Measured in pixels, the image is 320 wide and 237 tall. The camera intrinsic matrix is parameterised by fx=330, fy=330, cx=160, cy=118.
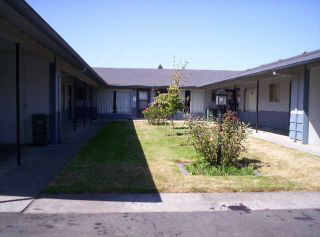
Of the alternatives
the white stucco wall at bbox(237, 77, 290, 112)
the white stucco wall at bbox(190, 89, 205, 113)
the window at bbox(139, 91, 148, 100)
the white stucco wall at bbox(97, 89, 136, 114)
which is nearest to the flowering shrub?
the white stucco wall at bbox(237, 77, 290, 112)

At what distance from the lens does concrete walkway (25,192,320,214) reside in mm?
5016

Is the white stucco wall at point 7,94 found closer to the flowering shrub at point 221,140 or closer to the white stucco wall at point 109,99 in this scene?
the flowering shrub at point 221,140

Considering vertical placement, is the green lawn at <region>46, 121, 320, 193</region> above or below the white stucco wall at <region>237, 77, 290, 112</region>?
below

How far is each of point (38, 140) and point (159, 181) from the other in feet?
Result: 20.1

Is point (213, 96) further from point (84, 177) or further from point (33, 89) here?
point (84, 177)

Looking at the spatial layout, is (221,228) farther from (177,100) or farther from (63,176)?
(177,100)

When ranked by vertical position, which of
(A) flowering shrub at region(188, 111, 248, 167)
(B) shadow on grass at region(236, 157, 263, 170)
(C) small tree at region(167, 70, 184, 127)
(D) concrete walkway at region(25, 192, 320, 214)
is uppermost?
(C) small tree at region(167, 70, 184, 127)

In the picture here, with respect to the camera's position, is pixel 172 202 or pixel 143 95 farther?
pixel 143 95

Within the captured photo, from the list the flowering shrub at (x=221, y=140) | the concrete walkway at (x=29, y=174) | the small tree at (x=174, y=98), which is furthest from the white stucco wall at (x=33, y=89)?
the flowering shrub at (x=221, y=140)

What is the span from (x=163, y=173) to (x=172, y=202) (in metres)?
2.02

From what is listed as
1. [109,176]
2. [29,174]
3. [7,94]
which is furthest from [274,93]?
[29,174]

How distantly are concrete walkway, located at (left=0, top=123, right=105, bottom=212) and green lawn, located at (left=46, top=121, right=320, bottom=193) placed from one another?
0.94ft

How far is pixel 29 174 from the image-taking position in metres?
7.05

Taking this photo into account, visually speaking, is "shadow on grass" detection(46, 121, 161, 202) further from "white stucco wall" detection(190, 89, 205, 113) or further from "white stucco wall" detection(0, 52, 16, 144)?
"white stucco wall" detection(190, 89, 205, 113)
